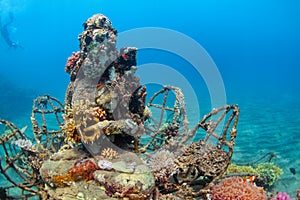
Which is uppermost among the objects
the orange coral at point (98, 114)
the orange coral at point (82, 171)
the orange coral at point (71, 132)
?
the orange coral at point (98, 114)

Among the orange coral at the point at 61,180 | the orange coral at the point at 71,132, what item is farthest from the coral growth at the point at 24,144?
the orange coral at the point at 61,180

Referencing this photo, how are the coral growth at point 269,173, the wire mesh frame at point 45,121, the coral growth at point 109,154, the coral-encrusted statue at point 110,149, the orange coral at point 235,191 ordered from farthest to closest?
the coral growth at point 269,173, the wire mesh frame at point 45,121, the orange coral at point 235,191, the coral growth at point 109,154, the coral-encrusted statue at point 110,149

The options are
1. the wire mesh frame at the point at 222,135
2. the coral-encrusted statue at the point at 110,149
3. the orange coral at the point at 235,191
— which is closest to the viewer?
the coral-encrusted statue at the point at 110,149

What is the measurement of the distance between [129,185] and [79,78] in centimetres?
252

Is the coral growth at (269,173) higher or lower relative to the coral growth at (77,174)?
higher

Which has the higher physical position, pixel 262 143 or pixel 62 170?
pixel 262 143

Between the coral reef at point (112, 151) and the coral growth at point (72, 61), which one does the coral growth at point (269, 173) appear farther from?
the coral growth at point (72, 61)

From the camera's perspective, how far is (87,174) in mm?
4418

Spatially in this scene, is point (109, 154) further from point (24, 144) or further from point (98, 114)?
point (24, 144)

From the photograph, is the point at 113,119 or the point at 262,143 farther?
the point at 262,143

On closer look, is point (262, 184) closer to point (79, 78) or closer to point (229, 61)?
point (79, 78)

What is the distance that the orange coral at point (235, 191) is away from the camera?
4.93 metres

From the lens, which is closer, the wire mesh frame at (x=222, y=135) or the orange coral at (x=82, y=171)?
the orange coral at (x=82, y=171)

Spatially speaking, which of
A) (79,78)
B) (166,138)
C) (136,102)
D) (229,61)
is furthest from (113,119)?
(229,61)
